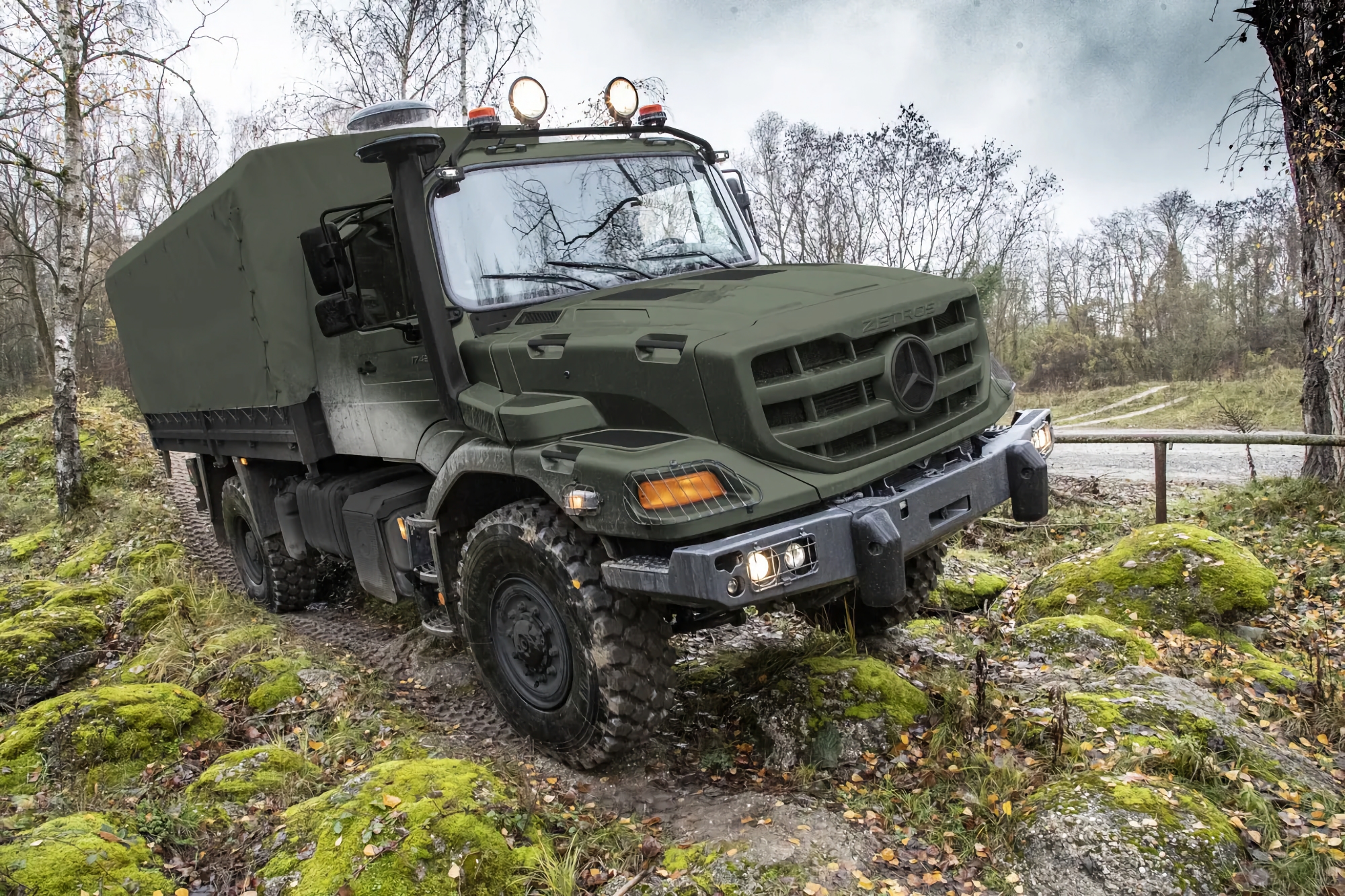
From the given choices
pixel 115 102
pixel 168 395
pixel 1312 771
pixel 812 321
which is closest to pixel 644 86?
pixel 115 102

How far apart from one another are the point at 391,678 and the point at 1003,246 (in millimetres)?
19945

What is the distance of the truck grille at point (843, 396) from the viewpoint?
3.64 meters

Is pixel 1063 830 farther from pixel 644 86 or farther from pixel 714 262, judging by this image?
pixel 644 86

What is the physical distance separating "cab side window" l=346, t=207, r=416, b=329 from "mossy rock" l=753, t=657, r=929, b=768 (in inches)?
107

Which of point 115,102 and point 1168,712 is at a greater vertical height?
point 115,102

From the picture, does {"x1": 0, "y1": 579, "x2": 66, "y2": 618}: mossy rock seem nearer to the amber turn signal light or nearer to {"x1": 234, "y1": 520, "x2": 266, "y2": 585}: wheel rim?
{"x1": 234, "y1": 520, "x2": 266, "y2": 585}: wheel rim

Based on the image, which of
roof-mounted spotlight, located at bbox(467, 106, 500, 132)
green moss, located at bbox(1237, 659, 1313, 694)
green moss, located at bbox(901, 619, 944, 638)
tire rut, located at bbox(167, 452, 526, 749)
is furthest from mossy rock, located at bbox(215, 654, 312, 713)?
green moss, located at bbox(1237, 659, 1313, 694)

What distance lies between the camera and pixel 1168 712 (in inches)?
154

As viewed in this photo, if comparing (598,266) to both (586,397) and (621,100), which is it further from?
(621,100)

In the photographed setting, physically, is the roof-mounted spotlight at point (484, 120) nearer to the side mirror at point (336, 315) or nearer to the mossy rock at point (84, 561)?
the side mirror at point (336, 315)

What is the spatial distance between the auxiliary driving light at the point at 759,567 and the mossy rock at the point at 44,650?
4.82 metres

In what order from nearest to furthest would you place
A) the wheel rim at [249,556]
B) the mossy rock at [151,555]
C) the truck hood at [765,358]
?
the truck hood at [765,358] → the wheel rim at [249,556] → the mossy rock at [151,555]

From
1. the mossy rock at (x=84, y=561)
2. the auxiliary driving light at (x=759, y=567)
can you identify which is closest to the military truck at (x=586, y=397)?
the auxiliary driving light at (x=759, y=567)

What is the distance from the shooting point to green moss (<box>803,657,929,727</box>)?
415cm
